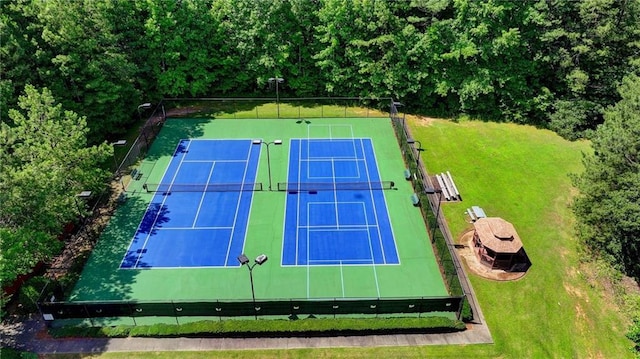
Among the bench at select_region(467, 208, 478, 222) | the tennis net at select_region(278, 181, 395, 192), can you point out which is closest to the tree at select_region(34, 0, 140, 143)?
the tennis net at select_region(278, 181, 395, 192)

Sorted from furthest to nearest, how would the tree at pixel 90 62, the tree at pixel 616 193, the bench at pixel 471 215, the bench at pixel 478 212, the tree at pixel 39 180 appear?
the tree at pixel 90 62, the bench at pixel 471 215, the bench at pixel 478 212, the tree at pixel 616 193, the tree at pixel 39 180

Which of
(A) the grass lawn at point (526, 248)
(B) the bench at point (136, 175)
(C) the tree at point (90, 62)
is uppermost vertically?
(C) the tree at point (90, 62)

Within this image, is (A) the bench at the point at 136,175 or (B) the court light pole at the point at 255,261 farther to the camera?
(A) the bench at the point at 136,175

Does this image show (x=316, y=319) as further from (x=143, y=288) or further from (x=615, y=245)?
(x=615, y=245)

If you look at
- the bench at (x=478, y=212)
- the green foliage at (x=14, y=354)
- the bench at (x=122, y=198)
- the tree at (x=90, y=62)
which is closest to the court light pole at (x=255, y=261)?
the green foliage at (x=14, y=354)

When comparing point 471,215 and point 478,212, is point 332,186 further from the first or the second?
point 478,212

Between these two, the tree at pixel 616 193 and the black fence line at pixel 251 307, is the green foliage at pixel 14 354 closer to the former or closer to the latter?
the black fence line at pixel 251 307

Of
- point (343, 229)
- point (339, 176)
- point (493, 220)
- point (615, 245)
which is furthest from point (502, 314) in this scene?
point (339, 176)

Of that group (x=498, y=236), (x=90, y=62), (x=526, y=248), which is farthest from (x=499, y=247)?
(x=90, y=62)

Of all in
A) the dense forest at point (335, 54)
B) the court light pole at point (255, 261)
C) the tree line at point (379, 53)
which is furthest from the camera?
the tree line at point (379, 53)
